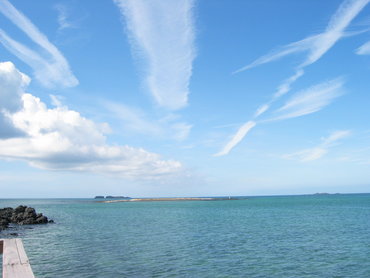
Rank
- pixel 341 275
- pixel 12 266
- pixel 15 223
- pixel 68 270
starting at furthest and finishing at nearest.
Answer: pixel 15 223
pixel 68 270
pixel 341 275
pixel 12 266

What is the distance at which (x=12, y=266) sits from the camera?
8297 millimetres

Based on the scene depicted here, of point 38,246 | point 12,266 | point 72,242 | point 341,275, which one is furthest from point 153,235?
point 12,266

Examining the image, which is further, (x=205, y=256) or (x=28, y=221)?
(x=28, y=221)

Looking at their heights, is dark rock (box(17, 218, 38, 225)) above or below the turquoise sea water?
above

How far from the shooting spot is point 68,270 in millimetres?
21234

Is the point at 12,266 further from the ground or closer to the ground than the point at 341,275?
further from the ground

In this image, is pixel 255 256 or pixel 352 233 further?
pixel 352 233

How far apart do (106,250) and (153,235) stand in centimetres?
1068

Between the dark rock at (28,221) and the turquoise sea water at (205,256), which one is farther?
the dark rock at (28,221)

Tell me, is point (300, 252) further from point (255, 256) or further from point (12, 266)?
point (12, 266)

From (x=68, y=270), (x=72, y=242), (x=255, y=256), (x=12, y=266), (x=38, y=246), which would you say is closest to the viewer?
(x=12, y=266)

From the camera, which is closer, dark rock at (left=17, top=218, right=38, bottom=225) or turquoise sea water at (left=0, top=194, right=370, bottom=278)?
turquoise sea water at (left=0, top=194, right=370, bottom=278)

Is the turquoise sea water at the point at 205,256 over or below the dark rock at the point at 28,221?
below

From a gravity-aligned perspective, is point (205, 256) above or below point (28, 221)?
below
